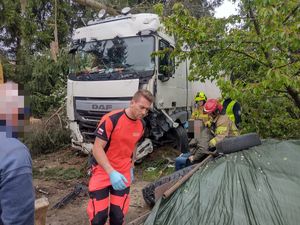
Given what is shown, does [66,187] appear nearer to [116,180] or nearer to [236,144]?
[116,180]

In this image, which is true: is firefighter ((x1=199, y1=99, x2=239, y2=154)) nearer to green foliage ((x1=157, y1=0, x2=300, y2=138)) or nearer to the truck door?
green foliage ((x1=157, y1=0, x2=300, y2=138))

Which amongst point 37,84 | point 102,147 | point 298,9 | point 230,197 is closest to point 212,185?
point 230,197

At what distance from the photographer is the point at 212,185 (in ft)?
8.28

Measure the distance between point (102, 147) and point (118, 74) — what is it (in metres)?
3.47

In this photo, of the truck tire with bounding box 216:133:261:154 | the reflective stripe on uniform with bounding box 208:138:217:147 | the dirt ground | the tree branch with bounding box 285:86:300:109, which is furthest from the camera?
the dirt ground

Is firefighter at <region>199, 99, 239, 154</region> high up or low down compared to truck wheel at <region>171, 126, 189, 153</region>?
up

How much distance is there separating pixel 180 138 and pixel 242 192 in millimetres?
4760

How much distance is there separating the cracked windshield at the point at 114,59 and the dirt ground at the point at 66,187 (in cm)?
184

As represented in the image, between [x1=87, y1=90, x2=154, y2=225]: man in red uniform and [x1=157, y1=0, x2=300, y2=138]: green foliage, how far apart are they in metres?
1.07

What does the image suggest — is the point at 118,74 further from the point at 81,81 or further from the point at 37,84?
the point at 37,84

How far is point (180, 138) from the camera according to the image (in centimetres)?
712

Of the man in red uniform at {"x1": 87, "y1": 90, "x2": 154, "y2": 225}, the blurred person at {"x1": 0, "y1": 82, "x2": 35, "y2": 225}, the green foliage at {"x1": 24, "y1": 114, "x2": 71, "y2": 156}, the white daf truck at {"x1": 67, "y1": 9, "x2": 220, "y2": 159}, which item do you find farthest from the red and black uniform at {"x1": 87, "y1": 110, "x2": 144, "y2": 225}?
the green foliage at {"x1": 24, "y1": 114, "x2": 71, "y2": 156}

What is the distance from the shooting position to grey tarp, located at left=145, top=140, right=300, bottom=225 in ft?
7.38

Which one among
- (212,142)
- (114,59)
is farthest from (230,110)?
(114,59)
